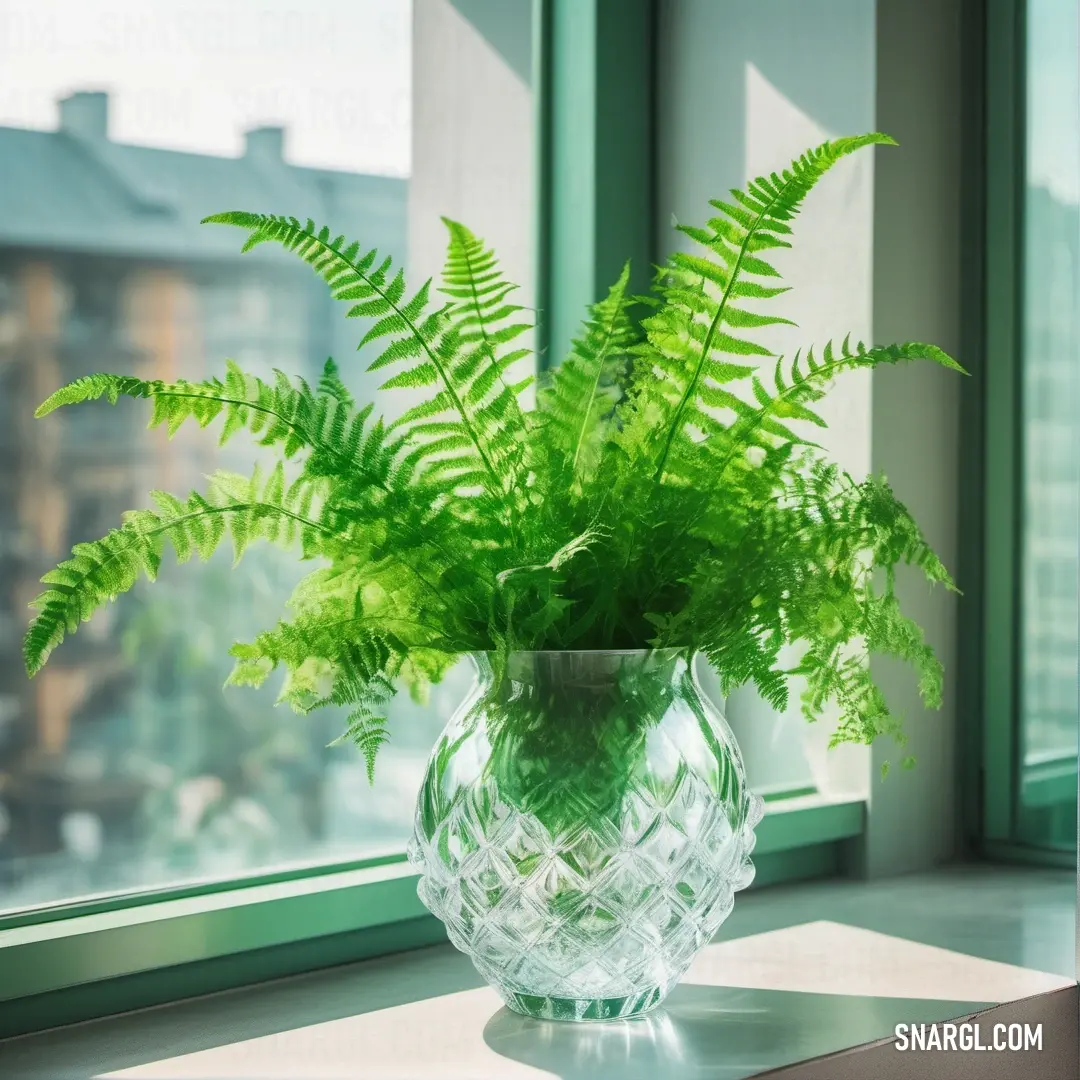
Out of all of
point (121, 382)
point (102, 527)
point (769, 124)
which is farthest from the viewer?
point (769, 124)

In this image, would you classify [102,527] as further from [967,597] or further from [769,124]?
[967,597]

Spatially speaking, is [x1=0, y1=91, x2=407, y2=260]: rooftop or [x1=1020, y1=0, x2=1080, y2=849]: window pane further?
[x1=1020, y1=0, x2=1080, y2=849]: window pane

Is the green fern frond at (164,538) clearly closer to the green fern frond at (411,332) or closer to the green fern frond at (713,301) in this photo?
the green fern frond at (411,332)

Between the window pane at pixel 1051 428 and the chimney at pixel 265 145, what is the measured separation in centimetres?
80

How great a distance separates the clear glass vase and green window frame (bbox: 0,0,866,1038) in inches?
8.7

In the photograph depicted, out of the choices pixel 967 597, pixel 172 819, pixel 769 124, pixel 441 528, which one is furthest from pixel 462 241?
pixel 967 597

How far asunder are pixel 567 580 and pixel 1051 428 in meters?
0.78

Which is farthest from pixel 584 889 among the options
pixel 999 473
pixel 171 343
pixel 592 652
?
pixel 999 473

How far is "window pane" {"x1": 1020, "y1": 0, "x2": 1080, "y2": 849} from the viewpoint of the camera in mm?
1454

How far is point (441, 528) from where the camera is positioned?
2.97 feet

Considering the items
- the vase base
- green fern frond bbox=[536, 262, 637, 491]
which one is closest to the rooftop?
green fern frond bbox=[536, 262, 637, 491]

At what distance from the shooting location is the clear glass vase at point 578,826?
2.91 ft

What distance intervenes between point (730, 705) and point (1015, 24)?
0.80 meters

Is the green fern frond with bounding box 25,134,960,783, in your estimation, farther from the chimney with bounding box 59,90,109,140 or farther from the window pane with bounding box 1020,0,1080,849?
the window pane with bounding box 1020,0,1080,849
